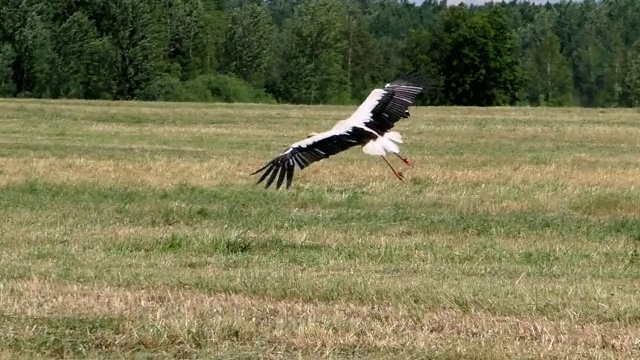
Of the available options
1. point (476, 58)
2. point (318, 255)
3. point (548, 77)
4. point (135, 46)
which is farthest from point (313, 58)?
point (318, 255)

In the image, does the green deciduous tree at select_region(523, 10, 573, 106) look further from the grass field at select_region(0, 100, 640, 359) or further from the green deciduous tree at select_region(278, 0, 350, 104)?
the grass field at select_region(0, 100, 640, 359)

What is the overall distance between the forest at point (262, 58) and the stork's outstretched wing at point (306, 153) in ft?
146

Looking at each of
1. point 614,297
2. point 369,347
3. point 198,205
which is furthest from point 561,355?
point 198,205

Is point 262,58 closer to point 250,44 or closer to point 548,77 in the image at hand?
point 250,44

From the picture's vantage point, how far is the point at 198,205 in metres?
17.5

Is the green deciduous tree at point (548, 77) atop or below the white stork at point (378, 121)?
below

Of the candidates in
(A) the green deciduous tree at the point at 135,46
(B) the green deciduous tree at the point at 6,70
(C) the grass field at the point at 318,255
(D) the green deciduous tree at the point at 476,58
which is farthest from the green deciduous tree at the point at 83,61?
(C) the grass field at the point at 318,255

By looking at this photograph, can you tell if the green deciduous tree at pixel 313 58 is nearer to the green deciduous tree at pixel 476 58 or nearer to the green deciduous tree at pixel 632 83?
the green deciduous tree at pixel 476 58

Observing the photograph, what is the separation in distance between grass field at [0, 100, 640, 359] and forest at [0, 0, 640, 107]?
1464 inches

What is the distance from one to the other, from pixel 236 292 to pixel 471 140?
2508cm

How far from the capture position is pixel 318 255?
1229 cm

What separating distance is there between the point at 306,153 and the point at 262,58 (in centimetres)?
8130

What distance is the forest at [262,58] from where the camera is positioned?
2761 inches

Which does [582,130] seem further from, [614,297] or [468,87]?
[468,87]
